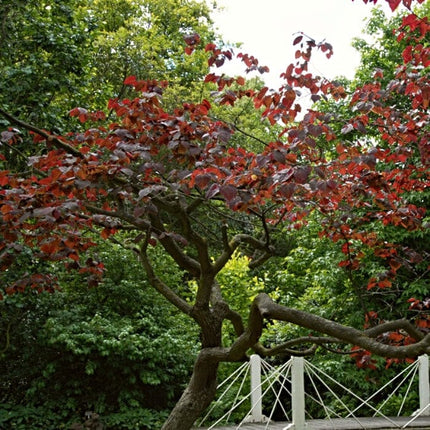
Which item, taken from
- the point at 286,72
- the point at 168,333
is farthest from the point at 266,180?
the point at 168,333

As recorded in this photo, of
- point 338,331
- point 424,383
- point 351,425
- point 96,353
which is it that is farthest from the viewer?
point 96,353

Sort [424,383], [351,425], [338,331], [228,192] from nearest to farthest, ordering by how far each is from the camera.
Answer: [228,192] → [338,331] → [351,425] → [424,383]

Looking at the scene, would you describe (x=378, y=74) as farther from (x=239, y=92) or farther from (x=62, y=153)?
(x=62, y=153)

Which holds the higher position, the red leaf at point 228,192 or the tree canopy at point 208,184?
the tree canopy at point 208,184

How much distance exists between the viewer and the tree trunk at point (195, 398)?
9.81 feet

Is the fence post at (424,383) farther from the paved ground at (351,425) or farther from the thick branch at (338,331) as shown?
the thick branch at (338,331)

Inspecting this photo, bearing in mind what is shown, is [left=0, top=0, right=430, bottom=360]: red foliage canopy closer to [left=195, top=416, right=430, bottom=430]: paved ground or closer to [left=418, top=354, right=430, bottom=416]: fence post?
[left=195, top=416, right=430, bottom=430]: paved ground

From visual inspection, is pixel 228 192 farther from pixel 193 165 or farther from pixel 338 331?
pixel 338 331

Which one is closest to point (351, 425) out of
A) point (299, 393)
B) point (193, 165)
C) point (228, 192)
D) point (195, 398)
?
point (299, 393)

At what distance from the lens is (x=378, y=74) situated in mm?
3527

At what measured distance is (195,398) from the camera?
9.98 feet

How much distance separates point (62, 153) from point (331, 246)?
659 cm

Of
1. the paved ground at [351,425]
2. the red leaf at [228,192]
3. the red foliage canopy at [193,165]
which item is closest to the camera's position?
the red leaf at [228,192]

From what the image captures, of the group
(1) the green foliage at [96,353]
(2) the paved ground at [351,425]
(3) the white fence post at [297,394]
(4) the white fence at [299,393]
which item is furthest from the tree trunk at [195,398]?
(1) the green foliage at [96,353]
